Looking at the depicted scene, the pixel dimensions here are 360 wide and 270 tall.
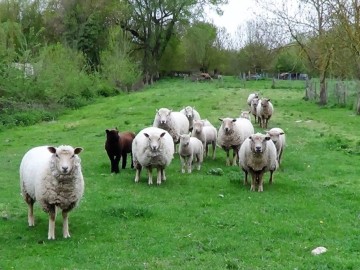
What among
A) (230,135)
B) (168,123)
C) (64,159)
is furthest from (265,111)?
(64,159)

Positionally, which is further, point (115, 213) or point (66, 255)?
point (115, 213)

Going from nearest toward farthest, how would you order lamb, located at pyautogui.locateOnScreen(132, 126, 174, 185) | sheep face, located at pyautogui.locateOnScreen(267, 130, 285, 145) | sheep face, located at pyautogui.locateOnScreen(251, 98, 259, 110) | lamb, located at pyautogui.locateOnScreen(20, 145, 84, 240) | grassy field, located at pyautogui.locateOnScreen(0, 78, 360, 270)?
grassy field, located at pyautogui.locateOnScreen(0, 78, 360, 270) → lamb, located at pyautogui.locateOnScreen(20, 145, 84, 240) → lamb, located at pyautogui.locateOnScreen(132, 126, 174, 185) → sheep face, located at pyautogui.locateOnScreen(267, 130, 285, 145) → sheep face, located at pyautogui.locateOnScreen(251, 98, 259, 110)

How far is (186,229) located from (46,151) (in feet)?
10.8

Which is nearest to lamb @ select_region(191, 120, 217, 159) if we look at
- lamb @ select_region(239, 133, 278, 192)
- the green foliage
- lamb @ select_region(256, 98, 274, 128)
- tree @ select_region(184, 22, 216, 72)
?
lamb @ select_region(239, 133, 278, 192)

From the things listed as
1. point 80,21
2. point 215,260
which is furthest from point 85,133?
point 80,21

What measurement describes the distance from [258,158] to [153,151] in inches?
110

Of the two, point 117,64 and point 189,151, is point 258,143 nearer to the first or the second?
point 189,151

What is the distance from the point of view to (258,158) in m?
13.7

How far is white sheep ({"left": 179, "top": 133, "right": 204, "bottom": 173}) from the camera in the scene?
52.0 feet

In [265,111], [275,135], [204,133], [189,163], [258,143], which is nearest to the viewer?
[258,143]

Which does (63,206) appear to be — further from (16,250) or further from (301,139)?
(301,139)

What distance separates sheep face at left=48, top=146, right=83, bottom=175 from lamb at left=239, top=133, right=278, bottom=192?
17.2 feet

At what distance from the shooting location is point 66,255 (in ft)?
29.4

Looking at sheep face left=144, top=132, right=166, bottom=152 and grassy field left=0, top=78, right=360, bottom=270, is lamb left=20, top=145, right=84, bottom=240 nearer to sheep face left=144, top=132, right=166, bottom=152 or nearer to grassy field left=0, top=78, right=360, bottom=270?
grassy field left=0, top=78, right=360, bottom=270
